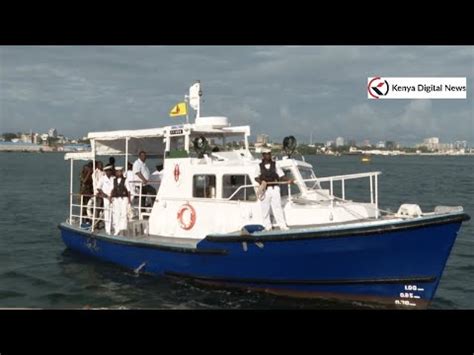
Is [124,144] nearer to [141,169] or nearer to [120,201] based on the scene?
[141,169]

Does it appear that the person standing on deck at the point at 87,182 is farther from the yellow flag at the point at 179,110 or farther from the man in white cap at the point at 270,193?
the man in white cap at the point at 270,193

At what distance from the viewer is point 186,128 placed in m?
11.8

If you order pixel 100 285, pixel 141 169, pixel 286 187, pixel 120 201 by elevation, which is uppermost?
pixel 141 169

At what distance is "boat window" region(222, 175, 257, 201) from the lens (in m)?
10.6

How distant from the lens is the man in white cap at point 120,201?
1212 cm

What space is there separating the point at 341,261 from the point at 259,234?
1491 millimetres

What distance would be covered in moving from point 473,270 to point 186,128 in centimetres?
800

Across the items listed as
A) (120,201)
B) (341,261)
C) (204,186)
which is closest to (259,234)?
(341,261)

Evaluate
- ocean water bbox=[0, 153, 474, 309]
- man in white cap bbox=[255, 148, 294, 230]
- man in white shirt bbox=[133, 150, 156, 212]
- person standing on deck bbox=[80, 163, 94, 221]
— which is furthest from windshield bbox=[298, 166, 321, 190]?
person standing on deck bbox=[80, 163, 94, 221]

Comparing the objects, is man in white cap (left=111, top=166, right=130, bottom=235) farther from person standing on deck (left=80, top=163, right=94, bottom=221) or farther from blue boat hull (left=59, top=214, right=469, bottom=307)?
blue boat hull (left=59, top=214, right=469, bottom=307)

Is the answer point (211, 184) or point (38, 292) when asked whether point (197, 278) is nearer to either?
point (211, 184)

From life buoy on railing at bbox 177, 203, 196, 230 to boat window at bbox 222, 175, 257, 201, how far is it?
0.77 metres

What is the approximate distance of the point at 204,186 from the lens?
434 inches
